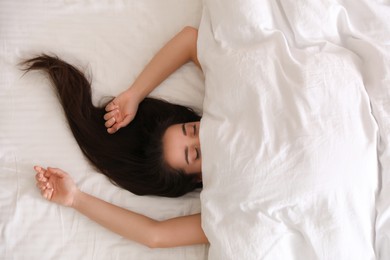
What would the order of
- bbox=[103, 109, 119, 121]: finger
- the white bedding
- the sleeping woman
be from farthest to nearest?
bbox=[103, 109, 119, 121]: finger, the sleeping woman, the white bedding

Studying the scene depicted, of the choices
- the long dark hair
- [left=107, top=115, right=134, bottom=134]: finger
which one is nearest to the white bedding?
the long dark hair

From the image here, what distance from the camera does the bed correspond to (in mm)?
962

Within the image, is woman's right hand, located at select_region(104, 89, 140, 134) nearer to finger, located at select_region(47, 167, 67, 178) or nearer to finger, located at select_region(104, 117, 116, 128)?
finger, located at select_region(104, 117, 116, 128)

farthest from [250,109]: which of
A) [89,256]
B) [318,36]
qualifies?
[89,256]

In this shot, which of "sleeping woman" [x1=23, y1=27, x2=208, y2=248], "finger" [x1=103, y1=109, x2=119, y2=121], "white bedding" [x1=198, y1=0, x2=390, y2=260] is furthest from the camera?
"finger" [x1=103, y1=109, x2=119, y2=121]

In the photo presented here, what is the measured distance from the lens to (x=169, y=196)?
3.76ft

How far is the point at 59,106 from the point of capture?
1178 mm

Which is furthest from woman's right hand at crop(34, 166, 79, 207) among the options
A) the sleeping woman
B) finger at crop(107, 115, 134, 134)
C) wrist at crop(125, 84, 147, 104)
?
wrist at crop(125, 84, 147, 104)

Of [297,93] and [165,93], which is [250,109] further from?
[165,93]

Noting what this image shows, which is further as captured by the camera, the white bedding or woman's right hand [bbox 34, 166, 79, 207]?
woman's right hand [bbox 34, 166, 79, 207]

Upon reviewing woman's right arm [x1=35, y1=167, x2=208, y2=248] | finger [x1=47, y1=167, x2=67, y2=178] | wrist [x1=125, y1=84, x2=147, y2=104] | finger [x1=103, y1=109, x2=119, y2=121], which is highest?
wrist [x1=125, y1=84, x2=147, y2=104]

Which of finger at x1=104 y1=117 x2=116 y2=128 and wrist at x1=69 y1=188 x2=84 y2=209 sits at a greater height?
finger at x1=104 y1=117 x2=116 y2=128

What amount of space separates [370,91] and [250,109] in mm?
293

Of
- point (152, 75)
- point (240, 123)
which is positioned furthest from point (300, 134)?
point (152, 75)
